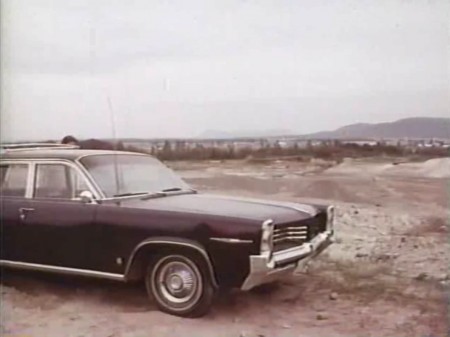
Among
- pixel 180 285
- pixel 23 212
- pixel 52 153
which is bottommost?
pixel 180 285

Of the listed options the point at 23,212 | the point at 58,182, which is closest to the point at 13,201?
the point at 23,212

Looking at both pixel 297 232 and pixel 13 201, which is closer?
pixel 297 232

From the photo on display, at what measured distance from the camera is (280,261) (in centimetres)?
212

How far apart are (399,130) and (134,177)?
→ 3.07ft

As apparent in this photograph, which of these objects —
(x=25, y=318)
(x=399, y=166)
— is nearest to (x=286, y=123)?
(x=399, y=166)

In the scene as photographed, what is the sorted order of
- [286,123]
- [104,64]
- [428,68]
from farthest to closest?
[104,64], [286,123], [428,68]

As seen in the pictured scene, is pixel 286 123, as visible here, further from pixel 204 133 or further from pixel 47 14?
pixel 47 14

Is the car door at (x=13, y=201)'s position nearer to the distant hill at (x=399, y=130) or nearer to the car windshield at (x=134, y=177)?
the car windshield at (x=134, y=177)

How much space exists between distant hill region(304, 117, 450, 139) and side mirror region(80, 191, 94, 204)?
2.62ft

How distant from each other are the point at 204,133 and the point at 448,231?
34.2 inches

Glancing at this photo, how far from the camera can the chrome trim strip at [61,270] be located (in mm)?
2314

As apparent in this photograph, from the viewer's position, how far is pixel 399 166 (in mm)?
2109

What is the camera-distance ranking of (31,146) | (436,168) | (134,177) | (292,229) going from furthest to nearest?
(31,146) → (134,177) → (292,229) → (436,168)

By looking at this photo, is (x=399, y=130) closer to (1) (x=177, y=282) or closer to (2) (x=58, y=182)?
(1) (x=177, y=282)
